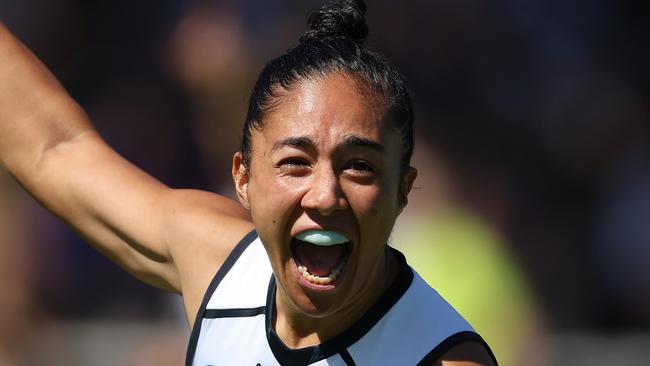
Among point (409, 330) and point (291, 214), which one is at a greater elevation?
point (291, 214)

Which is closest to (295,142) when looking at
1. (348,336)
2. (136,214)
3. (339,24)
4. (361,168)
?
(361,168)

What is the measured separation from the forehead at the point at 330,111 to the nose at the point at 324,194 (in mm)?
74

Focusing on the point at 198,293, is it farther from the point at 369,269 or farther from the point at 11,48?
the point at 11,48

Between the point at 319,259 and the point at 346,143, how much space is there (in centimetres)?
29

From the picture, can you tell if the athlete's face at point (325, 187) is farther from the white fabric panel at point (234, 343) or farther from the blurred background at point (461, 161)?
the blurred background at point (461, 161)

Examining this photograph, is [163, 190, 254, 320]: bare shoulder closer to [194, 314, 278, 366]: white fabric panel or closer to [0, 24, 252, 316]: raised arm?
[0, 24, 252, 316]: raised arm

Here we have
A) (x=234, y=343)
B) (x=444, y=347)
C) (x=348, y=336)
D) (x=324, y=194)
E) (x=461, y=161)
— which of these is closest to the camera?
(x=324, y=194)

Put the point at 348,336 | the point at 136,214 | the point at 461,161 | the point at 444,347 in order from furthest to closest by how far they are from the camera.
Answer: the point at 461,161 < the point at 136,214 < the point at 348,336 < the point at 444,347

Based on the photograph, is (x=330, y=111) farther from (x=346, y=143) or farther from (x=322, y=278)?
(x=322, y=278)

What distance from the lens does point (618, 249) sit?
201 inches

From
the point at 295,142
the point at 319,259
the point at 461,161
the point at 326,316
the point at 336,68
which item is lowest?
the point at 326,316

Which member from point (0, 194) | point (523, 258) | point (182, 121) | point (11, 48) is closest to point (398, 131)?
point (11, 48)

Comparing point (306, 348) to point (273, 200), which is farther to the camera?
point (306, 348)

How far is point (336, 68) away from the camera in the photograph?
2320mm
